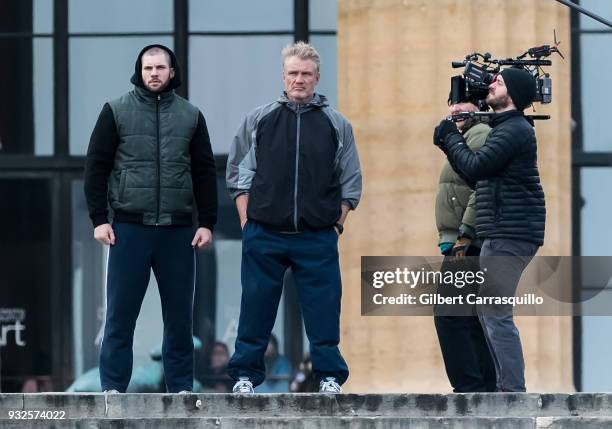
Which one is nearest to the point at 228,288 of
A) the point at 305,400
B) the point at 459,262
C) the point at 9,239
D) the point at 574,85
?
the point at 9,239

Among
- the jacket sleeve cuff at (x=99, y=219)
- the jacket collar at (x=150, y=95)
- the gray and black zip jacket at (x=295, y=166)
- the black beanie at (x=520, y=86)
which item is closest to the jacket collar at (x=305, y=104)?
the gray and black zip jacket at (x=295, y=166)

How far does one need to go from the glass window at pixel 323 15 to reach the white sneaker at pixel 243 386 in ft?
20.8

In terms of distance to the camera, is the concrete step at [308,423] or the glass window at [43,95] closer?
the concrete step at [308,423]

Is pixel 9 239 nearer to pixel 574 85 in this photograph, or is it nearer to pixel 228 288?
pixel 228 288

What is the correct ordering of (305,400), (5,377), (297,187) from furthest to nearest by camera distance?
(5,377)
(297,187)
(305,400)

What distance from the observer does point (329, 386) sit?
9.53 m

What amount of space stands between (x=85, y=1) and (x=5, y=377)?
305 cm

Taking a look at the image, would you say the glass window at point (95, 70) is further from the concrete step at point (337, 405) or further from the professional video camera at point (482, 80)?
the concrete step at point (337, 405)

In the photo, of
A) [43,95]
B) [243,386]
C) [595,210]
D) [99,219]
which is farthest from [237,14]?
[243,386]

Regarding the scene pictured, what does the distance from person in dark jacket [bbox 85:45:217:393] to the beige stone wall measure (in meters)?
4.36

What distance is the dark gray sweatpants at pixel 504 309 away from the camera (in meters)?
9.73

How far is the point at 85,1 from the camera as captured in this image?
1577 centimetres

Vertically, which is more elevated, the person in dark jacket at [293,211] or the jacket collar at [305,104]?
the jacket collar at [305,104]

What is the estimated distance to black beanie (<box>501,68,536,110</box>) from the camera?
10016 millimetres
